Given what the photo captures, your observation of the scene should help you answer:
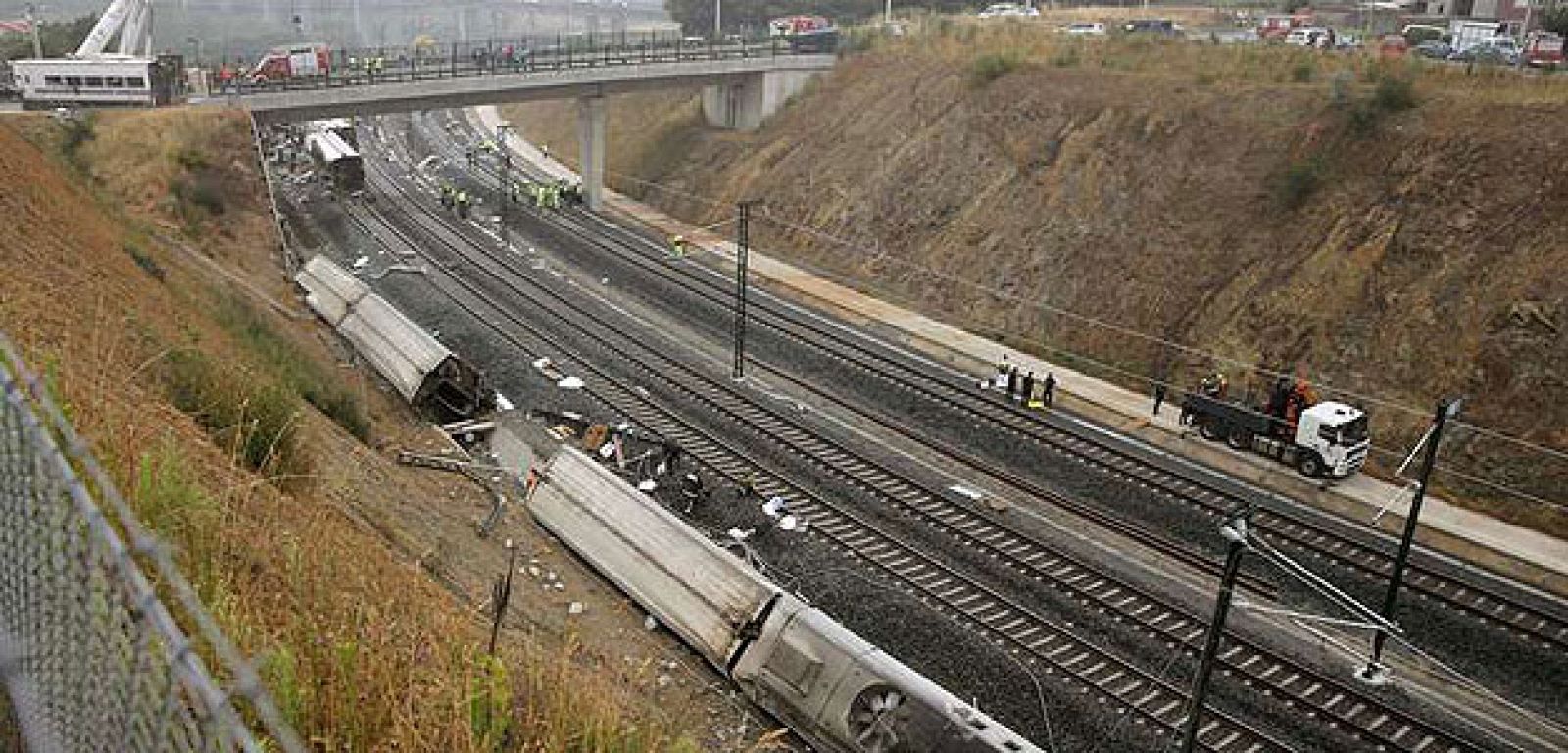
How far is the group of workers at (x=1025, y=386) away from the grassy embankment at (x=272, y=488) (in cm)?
1720

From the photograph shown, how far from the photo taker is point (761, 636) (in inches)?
717

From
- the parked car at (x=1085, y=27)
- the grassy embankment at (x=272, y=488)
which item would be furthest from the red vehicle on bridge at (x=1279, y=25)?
the grassy embankment at (x=272, y=488)

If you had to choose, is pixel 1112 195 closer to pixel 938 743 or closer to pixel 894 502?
pixel 894 502

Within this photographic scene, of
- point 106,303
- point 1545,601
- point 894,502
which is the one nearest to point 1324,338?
point 1545,601

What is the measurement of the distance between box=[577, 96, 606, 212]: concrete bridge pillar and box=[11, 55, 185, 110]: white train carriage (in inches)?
760

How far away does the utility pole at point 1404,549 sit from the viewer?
60.7ft

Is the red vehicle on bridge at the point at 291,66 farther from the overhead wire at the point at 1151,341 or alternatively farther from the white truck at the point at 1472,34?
the white truck at the point at 1472,34

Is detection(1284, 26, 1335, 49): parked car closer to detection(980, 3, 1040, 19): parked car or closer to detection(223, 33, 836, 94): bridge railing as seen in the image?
detection(980, 3, 1040, 19): parked car

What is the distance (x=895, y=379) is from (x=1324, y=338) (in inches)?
509

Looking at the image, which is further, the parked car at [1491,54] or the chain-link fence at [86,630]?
the parked car at [1491,54]

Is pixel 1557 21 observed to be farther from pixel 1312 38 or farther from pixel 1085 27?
pixel 1085 27

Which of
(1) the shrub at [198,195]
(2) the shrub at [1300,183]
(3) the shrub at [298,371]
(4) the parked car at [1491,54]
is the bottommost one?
(3) the shrub at [298,371]

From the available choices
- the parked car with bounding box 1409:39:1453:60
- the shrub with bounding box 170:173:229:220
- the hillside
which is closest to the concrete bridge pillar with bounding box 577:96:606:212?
the hillside

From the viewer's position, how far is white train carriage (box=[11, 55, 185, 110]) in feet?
161
